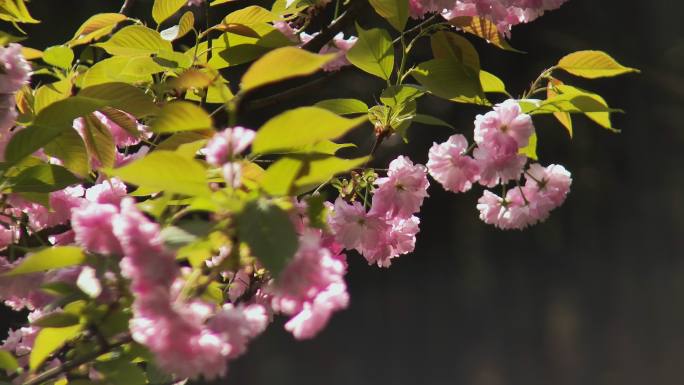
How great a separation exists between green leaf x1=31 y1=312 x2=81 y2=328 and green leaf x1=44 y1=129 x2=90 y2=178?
22 centimetres

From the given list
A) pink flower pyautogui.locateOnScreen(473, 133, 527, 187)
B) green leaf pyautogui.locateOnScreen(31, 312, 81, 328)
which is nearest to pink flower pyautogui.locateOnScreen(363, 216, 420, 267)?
pink flower pyautogui.locateOnScreen(473, 133, 527, 187)

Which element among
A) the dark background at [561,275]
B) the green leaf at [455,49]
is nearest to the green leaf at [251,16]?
the green leaf at [455,49]

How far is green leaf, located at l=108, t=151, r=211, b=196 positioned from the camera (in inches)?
20.1

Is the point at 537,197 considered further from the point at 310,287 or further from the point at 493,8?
the point at 310,287

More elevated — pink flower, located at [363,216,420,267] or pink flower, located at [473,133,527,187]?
pink flower, located at [473,133,527,187]

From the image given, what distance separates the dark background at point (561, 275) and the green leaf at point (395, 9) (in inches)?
103

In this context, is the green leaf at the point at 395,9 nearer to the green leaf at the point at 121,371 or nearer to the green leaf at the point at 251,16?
the green leaf at the point at 251,16

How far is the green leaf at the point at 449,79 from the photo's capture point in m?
0.83

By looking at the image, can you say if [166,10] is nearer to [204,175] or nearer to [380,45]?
[380,45]

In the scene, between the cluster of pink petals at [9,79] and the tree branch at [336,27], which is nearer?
the cluster of pink petals at [9,79]

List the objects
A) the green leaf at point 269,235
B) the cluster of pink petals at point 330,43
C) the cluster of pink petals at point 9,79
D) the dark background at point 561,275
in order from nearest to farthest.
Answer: the green leaf at point 269,235
the cluster of pink petals at point 9,79
the cluster of pink petals at point 330,43
the dark background at point 561,275

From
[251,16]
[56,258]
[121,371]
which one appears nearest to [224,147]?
[56,258]

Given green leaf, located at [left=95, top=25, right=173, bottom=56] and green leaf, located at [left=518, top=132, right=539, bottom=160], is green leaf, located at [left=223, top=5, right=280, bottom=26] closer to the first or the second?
green leaf, located at [left=95, top=25, right=173, bottom=56]

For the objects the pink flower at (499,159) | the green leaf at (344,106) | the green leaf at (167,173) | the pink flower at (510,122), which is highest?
the green leaf at (167,173)
